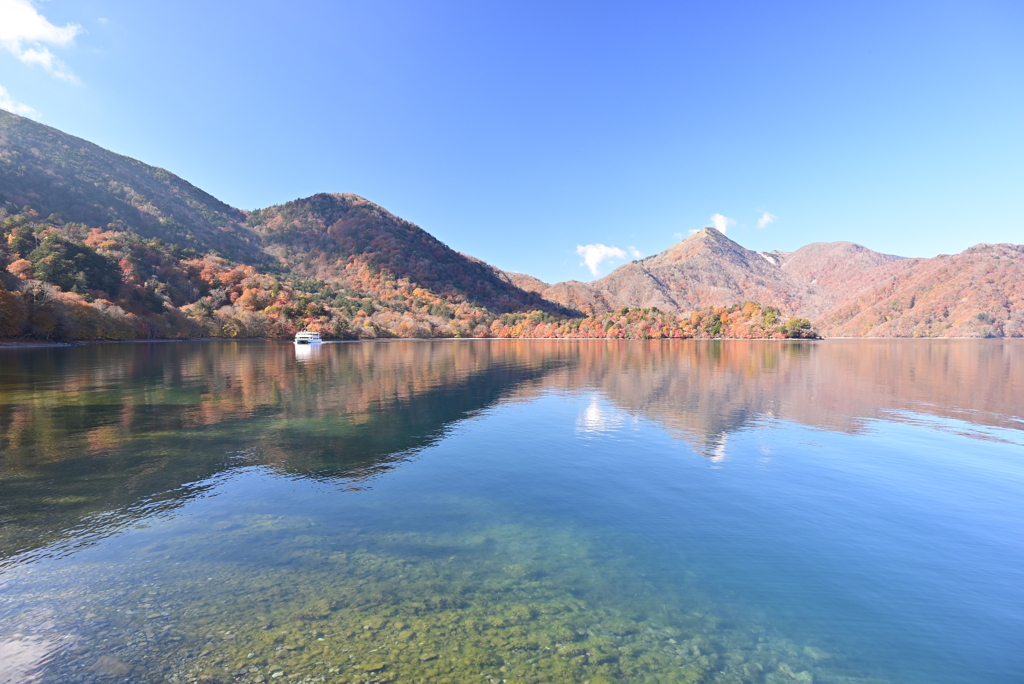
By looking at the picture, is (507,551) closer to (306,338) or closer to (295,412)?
(295,412)

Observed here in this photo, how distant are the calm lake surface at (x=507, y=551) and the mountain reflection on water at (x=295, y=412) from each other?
24 centimetres

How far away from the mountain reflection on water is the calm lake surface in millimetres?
237

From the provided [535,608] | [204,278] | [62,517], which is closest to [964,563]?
[535,608]

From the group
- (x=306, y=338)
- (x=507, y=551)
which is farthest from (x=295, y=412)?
(x=306, y=338)

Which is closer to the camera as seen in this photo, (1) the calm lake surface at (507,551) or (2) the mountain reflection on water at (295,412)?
(1) the calm lake surface at (507,551)

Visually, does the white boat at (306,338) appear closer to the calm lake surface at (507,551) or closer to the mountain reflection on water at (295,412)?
the mountain reflection on water at (295,412)

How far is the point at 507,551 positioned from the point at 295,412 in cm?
2277

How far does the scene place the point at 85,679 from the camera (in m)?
6.92

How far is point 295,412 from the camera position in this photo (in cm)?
2956

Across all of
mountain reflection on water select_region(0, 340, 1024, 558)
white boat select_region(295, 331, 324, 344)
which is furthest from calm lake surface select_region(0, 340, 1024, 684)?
white boat select_region(295, 331, 324, 344)

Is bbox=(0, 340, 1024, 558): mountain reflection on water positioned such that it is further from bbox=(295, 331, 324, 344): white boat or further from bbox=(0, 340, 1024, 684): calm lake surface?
bbox=(295, 331, 324, 344): white boat


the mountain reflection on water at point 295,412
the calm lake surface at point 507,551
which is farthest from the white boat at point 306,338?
the calm lake surface at point 507,551

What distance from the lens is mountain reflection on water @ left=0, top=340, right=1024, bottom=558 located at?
52.2 ft

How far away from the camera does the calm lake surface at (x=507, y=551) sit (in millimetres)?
7781
